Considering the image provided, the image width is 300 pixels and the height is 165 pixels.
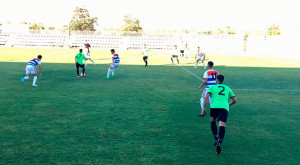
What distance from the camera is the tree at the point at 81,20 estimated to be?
Result: 85.9 meters

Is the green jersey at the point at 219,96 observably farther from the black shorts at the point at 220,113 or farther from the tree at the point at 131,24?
the tree at the point at 131,24

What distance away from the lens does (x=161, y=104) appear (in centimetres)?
1047

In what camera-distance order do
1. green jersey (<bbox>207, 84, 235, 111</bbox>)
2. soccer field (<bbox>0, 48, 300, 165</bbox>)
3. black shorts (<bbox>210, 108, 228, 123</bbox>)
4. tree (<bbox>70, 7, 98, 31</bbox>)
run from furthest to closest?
tree (<bbox>70, 7, 98, 31</bbox>)
green jersey (<bbox>207, 84, 235, 111</bbox>)
black shorts (<bbox>210, 108, 228, 123</bbox>)
soccer field (<bbox>0, 48, 300, 165</bbox>)

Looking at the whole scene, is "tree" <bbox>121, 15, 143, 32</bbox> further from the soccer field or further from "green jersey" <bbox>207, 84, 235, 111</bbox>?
"green jersey" <bbox>207, 84, 235, 111</bbox>

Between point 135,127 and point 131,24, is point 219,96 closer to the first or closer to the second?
point 135,127

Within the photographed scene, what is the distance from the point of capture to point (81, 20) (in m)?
86.1

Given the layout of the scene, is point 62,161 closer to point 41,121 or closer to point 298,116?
point 41,121

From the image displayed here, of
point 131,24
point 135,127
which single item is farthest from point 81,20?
point 135,127

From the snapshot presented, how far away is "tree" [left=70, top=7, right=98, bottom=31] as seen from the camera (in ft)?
282

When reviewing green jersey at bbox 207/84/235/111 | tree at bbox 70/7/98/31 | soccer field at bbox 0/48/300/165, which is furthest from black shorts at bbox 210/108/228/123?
tree at bbox 70/7/98/31

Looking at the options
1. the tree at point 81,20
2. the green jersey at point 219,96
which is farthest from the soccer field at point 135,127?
the tree at point 81,20

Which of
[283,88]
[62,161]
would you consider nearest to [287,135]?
[62,161]

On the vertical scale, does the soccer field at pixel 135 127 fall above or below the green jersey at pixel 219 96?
below

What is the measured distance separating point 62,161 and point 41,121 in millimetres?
2895
